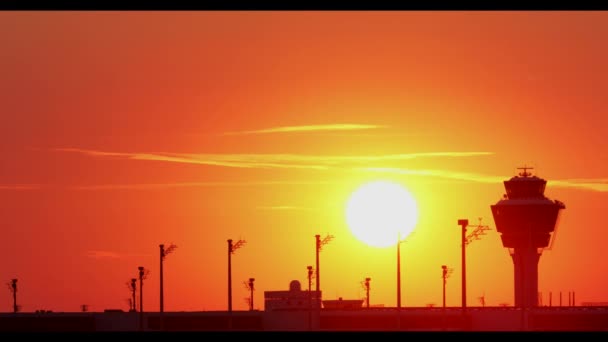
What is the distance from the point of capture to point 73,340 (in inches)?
730

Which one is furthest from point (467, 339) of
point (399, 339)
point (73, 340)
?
point (73, 340)

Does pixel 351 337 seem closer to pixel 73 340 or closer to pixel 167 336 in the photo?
pixel 167 336
